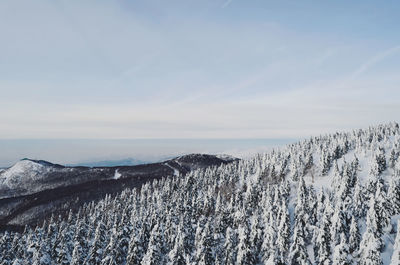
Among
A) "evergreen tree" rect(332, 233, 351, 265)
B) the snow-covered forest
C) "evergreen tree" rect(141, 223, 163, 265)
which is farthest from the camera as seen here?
the snow-covered forest

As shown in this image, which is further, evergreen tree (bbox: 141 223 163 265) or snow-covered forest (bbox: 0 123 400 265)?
snow-covered forest (bbox: 0 123 400 265)

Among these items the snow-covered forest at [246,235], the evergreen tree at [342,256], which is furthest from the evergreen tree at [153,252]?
the evergreen tree at [342,256]

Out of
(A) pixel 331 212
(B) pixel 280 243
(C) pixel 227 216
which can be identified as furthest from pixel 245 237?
(C) pixel 227 216

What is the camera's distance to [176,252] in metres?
56.5

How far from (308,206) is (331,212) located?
2073 cm

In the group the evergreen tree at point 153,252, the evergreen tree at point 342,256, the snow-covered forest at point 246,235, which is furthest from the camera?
the snow-covered forest at point 246,235

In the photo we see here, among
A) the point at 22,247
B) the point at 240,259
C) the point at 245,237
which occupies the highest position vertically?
the point at 245,237

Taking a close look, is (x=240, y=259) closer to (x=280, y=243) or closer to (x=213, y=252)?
(x=213, y=252)

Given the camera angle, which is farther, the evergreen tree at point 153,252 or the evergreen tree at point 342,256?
the evergreen tree at point 153,252

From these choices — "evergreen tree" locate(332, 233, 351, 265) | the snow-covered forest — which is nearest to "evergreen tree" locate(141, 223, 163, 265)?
the snow-covered forest

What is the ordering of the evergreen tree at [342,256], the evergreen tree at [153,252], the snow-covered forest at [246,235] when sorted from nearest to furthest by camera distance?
the evergreen tree at [342,256]
the evergreen tree at [153,252]
the snow-covered forest at [246,235]

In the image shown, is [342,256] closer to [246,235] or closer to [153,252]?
[246,235]

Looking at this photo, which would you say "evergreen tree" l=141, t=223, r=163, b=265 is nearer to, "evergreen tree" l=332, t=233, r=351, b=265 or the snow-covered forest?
the snow-covered forest

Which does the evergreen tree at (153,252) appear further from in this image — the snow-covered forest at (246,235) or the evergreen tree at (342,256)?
the evergreen tree at (342,256)
